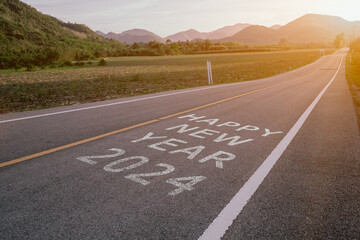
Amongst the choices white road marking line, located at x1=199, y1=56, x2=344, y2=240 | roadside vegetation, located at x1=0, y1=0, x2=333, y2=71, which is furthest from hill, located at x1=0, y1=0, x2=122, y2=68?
white road marking line, located at x1=199, y1=56, x2=344, y2=240

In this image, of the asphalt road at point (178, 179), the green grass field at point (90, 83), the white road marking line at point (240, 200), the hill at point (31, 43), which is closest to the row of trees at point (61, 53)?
the hill at point (31, 43)

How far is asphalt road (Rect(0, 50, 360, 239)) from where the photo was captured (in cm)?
266

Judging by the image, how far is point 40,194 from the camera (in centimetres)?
325

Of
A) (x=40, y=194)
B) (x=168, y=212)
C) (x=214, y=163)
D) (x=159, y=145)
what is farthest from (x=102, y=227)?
(x=159, y=145)

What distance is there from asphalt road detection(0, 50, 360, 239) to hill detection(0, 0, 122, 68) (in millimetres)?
51366

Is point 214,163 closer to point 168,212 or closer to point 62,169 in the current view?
point 168,212

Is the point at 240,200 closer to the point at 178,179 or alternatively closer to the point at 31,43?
the point at 178,179

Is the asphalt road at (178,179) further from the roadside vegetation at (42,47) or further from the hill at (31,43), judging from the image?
the hill at (31,43)

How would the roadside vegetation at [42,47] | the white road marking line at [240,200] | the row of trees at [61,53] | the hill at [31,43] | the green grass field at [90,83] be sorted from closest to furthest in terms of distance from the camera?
1. the white road marking line at [240,200]
2. the green grass field at [90,83]
3. the row of trees at [61,53]
4. the roadside vegetation at [42,47]
5. the hill at [31,43]

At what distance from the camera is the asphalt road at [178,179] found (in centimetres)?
266

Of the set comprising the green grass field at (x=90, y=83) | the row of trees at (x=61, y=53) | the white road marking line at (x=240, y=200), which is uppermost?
the row of trees at (x=61, y=53)

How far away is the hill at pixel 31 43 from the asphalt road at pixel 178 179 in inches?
2022

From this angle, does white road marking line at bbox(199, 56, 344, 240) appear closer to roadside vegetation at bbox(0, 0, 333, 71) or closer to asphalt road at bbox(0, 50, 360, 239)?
asphalt road at bbox(0, 50, 360, 239)

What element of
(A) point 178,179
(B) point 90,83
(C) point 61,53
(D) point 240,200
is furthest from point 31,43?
(D) point 240,200
